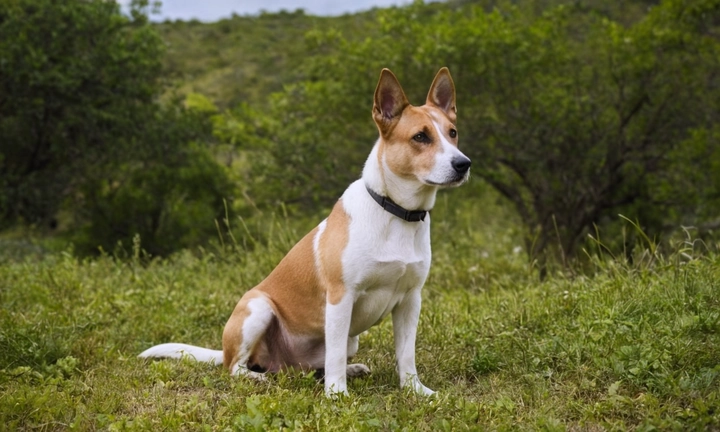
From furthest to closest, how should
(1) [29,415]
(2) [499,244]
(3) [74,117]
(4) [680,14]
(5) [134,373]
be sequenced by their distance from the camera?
(3) [74,117], (2) [499,244], (4) [680,14], (5) [134,373], (1) [29,415]

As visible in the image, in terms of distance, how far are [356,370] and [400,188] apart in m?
1.27

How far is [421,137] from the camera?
371cm

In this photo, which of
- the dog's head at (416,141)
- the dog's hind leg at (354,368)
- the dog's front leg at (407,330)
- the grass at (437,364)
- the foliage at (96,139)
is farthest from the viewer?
the foliage at (96,139)

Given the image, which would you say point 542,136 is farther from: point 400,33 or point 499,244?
point 400,33

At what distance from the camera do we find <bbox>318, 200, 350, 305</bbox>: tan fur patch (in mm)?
3730

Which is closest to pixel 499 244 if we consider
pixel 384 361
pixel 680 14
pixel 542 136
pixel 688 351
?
pixel 542 136

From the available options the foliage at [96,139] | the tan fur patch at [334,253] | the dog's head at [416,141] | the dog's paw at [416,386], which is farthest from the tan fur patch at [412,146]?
the foliage at [96,139]

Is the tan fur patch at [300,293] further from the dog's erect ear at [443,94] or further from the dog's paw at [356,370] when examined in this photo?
the dog's erect ear at [443,94]

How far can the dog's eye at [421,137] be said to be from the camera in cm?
370

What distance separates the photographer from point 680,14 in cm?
995

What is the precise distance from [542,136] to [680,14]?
2574mm

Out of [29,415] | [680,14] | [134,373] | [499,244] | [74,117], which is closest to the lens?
[29,415]

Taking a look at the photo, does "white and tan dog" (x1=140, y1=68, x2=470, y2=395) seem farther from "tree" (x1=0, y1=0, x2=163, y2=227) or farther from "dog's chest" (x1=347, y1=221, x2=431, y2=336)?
"tree" (x1=0, y1=0, x2=163, y2=227)

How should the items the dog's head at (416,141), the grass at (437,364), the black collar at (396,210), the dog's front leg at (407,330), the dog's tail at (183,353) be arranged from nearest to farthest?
1. the grass at (437,364)
2. the dog's head at (416,141)
3. the black collar at (396,210)
4. the dog's front leg at (407,330)
5. the dog's tail at (183,353)
